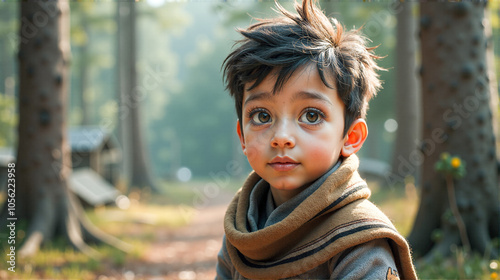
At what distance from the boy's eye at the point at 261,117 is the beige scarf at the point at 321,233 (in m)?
0.33

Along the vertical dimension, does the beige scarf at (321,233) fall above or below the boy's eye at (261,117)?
below

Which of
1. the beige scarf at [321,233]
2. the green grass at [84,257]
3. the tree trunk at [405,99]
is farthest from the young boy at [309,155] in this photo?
the tree trunk at [405,99]

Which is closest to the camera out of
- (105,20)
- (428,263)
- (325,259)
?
(325,259)

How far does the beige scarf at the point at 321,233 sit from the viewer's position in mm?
1551

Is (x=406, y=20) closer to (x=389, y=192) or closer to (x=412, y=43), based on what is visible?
(x=412, y=43)

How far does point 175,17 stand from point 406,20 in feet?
32.4

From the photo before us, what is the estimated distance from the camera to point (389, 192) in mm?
9742

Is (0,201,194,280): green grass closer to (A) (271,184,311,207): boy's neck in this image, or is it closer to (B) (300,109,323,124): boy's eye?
(A) (271,184,311,207): boy's neck

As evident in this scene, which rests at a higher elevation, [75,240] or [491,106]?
[491,106]

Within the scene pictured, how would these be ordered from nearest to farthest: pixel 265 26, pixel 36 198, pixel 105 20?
pixel 265 26
pixel 36 198
pixel 105 20

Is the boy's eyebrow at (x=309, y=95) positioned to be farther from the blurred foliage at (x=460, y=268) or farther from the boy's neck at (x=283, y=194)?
the blurred foliage at (x=460, y=268)

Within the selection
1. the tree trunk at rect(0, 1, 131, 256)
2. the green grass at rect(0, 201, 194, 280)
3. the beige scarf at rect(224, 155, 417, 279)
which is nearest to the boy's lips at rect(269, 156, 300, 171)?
the beige scarf at rect(224, 155, 417, 279)

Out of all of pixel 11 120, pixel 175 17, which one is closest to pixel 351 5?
pixel 175 17

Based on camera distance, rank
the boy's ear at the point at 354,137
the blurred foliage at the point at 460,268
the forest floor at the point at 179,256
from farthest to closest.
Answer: the forest floor at the point at 179,256 < the blurred foliage at the point at 460,268 < the boy's ear at the point at 354,137
